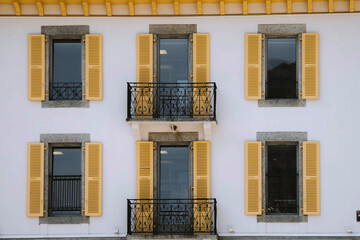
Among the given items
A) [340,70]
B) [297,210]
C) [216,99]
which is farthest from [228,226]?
[340,70]

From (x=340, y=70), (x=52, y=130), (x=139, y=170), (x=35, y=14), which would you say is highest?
Result: (x=35, y=14)

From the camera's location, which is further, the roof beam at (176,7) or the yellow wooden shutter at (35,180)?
the roof beam at (176,7)

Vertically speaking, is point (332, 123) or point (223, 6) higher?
point (223, 6)

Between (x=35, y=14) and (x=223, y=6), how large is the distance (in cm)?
463

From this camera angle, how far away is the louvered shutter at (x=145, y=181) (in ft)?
49.1

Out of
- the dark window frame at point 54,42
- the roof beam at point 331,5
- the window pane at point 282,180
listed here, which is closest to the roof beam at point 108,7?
the dark window frame at point 54,42

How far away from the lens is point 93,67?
15398 mm

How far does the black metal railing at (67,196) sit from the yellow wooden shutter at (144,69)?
240 cm

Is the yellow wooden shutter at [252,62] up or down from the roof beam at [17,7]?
down

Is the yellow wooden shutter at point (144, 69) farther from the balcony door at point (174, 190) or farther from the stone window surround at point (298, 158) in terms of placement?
the stone window surround at point (298, 158)

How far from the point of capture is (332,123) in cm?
1515

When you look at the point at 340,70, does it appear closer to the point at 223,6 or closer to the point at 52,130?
the point at 223,6

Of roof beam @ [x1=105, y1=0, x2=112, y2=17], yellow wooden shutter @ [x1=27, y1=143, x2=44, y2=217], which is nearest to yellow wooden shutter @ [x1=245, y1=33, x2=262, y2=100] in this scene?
roof beam @ [x1=105, y1=0, x2=112, y2=17]

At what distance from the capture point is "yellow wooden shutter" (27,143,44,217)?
596 inches
